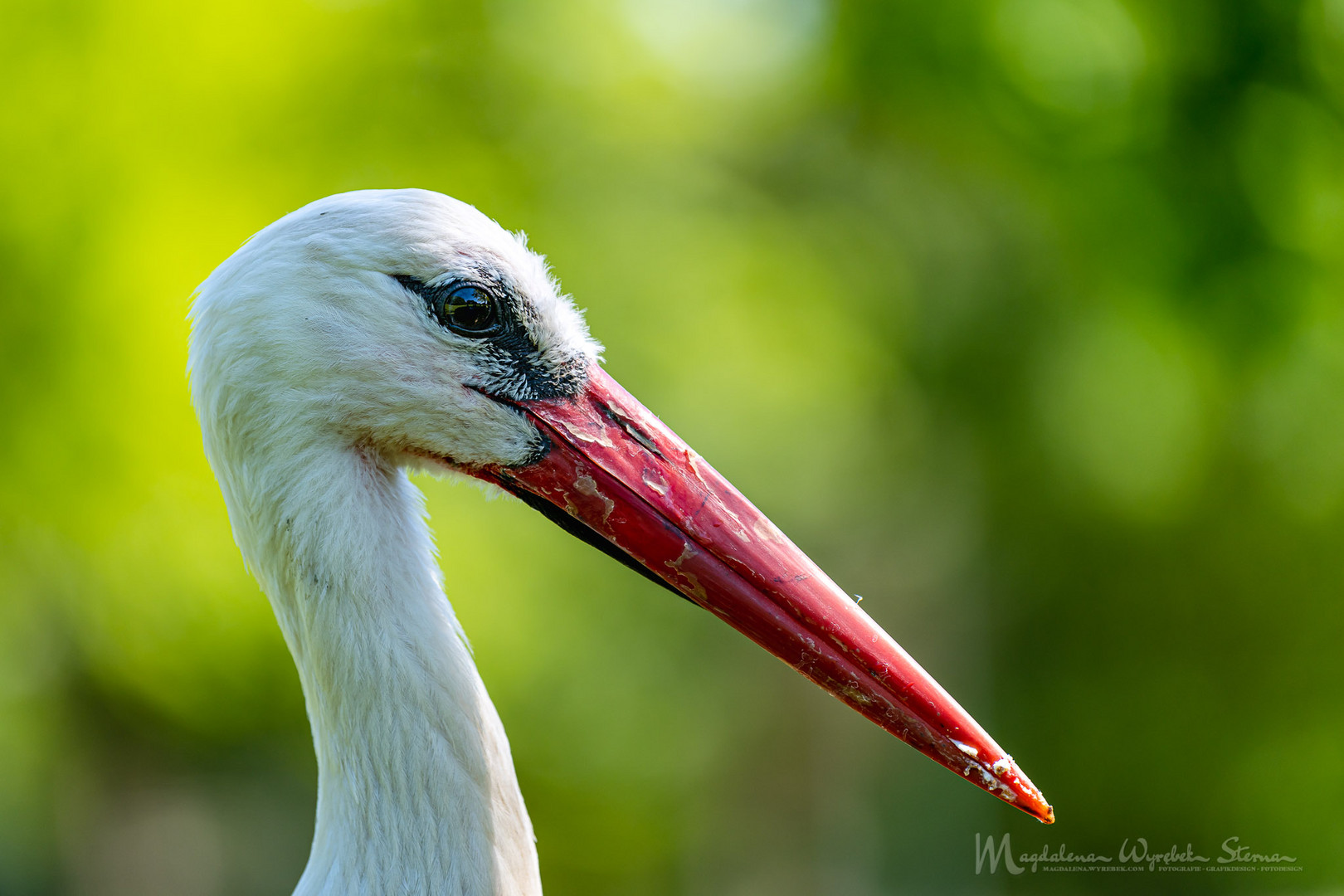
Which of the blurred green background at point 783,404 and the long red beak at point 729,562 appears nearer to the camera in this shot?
the long red beak at point 729,562

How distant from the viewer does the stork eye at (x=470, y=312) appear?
1.13m

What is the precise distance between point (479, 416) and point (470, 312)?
0.11 metres

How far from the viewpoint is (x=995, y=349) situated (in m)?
4.80

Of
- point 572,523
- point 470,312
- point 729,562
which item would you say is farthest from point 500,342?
point 729,562

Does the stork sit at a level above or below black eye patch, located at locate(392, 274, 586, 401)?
below

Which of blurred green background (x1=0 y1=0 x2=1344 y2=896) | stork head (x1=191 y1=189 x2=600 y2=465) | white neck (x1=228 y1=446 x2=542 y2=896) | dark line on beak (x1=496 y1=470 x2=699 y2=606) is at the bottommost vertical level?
white neck (x1=228 y1=446 x2=542 y2=896)

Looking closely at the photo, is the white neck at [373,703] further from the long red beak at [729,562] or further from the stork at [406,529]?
the long red beak at [729,562]

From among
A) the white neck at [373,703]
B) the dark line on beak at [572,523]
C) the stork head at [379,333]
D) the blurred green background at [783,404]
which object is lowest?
the white neck at [373,703]

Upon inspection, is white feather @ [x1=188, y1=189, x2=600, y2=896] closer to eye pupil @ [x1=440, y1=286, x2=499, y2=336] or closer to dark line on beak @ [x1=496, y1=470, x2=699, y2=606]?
eye pupil @ [x1=440, y1=286, x2=499, y2=336]

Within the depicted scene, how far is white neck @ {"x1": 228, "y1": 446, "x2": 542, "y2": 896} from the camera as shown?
1.10m

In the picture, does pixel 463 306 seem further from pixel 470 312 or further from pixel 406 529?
pixel 406 529

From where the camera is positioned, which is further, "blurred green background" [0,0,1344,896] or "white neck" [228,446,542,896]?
"blurred green background" [0,0,1344,896]

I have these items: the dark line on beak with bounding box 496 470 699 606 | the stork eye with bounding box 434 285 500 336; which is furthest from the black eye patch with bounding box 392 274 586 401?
→ the dark line on beak with bounding box 496 470 699 606

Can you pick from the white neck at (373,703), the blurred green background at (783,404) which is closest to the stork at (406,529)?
the white neck at (373,703)
